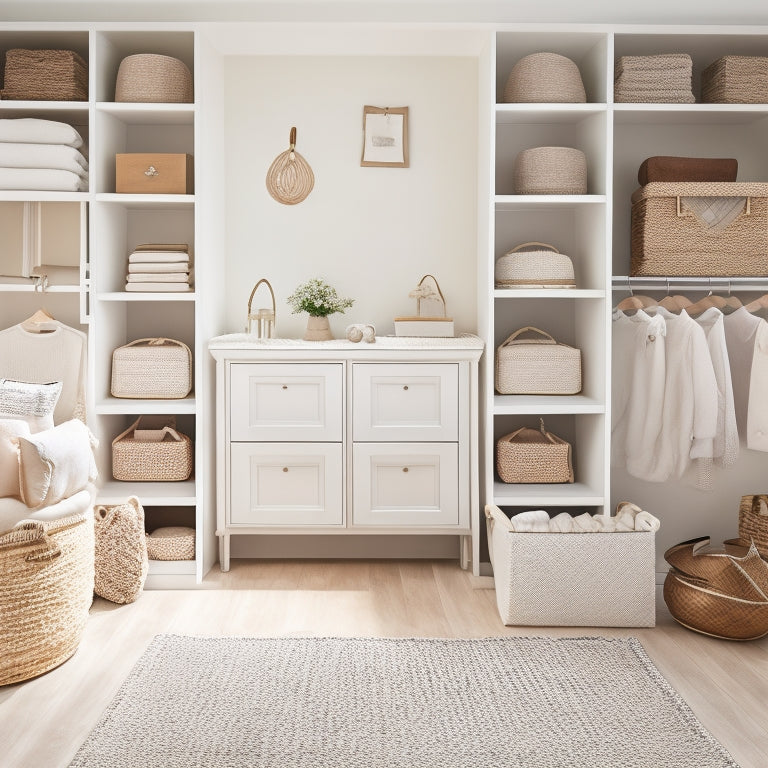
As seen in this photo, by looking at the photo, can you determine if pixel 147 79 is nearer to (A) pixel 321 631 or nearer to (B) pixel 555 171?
(B) pixel 555 171

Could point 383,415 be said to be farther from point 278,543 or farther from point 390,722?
point 390,722

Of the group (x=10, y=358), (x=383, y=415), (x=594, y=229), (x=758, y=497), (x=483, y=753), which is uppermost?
(x=594, y=229)

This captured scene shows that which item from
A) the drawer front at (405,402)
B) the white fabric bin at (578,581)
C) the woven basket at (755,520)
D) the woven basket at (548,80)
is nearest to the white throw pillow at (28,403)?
the drawer front at (405,402)

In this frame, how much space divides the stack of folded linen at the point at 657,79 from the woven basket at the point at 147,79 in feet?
6.20

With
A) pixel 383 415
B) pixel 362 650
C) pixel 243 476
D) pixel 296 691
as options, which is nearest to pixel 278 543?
pixel 243 476

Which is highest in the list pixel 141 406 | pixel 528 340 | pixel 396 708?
pixel 528 340

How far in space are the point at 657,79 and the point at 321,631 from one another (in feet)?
8.54

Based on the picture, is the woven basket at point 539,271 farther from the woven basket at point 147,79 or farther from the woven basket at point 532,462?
the woven basket at point 147,79

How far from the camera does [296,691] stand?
233 cm

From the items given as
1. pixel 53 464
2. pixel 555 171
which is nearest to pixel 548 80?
pixel 555 171

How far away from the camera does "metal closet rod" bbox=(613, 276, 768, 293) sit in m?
3.28

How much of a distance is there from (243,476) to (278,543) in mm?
500

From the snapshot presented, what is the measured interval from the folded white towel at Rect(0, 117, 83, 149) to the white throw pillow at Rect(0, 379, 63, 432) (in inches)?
43.8

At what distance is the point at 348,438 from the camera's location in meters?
3.36
